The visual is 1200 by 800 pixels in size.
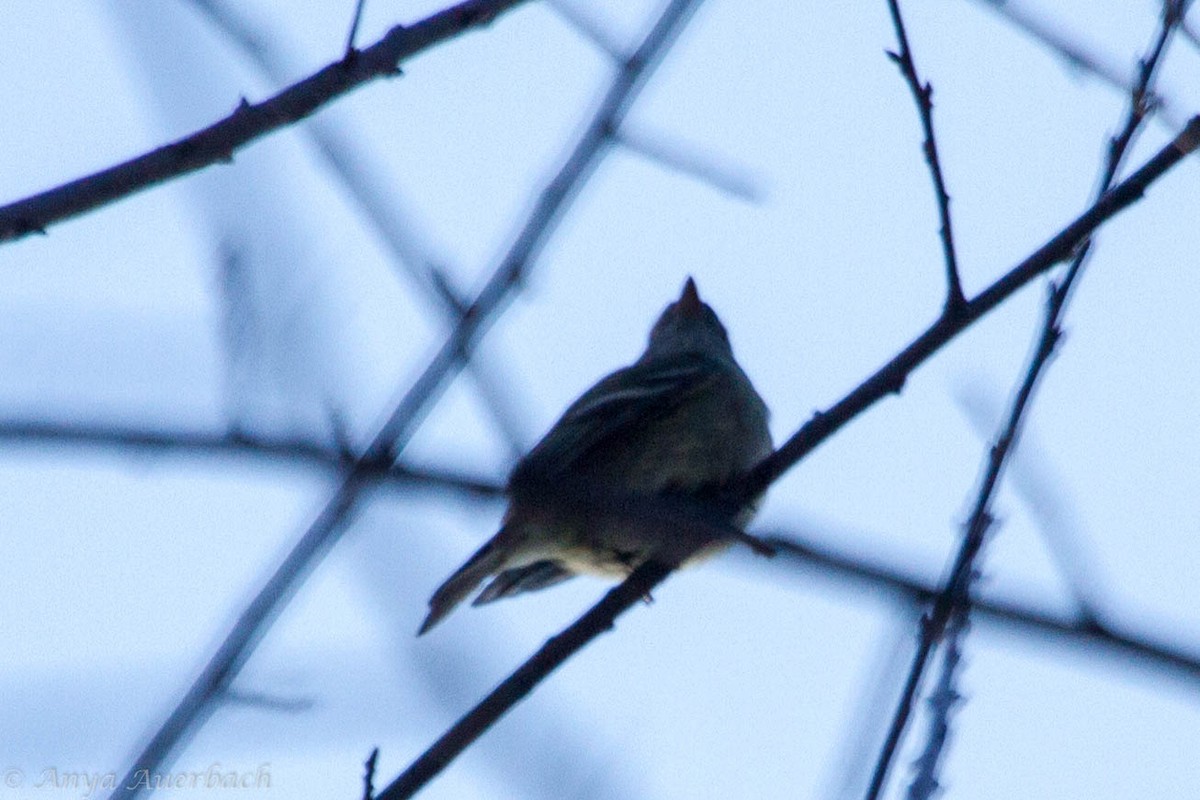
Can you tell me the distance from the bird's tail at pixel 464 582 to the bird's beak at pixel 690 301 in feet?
8.65

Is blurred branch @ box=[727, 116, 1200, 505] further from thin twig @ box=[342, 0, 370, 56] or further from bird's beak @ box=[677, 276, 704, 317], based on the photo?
bird's beak @ box=[677, 276, 704, 317]

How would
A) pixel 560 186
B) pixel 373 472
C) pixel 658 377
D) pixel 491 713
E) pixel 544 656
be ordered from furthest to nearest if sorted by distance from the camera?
pixel 658 377 < pixel 544 656 < pixel 491 713 < pixel 560 186 < pixel 373 472

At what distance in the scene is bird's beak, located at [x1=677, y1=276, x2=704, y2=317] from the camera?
741cm

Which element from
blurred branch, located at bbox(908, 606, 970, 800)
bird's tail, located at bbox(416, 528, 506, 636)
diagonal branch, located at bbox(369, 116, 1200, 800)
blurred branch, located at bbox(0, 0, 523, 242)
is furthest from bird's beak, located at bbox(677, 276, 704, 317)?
blurred branch, located at bbox(908, 606, 970, 800)

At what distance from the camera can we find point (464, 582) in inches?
200

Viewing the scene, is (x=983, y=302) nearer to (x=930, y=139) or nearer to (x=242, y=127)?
(x=930, y=139)

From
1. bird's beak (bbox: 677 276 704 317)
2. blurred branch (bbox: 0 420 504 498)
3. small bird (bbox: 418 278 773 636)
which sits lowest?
blurred branch (bbox: 0 420 504 498)

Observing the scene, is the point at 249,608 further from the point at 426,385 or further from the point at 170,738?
the point at 426,385

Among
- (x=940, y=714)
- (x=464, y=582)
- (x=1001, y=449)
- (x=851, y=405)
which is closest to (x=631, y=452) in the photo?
(x=464, y=582)

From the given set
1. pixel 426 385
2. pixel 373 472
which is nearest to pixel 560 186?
pixel 426 385

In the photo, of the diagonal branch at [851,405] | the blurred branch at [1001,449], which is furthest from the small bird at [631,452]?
the blurred branch at [1001,449]

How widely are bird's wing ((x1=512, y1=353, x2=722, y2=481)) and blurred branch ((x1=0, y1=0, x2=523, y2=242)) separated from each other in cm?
260

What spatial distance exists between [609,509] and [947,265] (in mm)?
1295

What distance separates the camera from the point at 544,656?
3.09m
